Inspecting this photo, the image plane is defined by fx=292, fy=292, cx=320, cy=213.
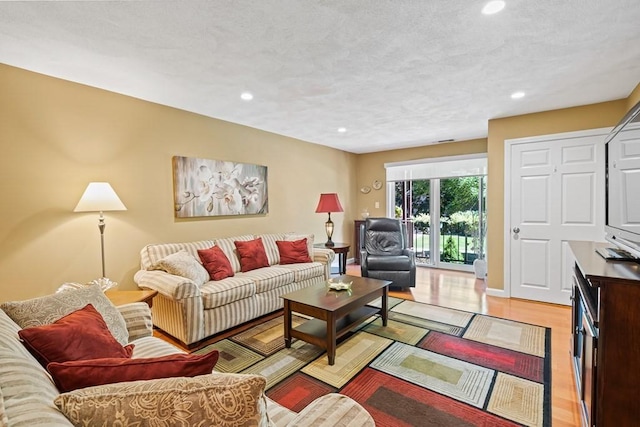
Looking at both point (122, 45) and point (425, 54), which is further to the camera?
point (425, 54)

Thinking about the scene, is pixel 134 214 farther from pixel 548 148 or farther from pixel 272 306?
pixel 548 148

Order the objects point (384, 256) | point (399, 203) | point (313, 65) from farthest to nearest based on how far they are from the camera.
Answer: point (399, 203) < point (384, 256) < point (313, 65)

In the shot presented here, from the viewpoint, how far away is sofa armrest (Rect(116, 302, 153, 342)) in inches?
74.9

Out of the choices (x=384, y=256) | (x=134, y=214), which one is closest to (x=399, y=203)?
(x=384, y=256)

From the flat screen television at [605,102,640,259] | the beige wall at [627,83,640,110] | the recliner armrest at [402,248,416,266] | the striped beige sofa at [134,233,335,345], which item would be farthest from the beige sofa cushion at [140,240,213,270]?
the beige wall at [627,83,640,110]

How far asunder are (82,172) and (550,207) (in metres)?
5.32

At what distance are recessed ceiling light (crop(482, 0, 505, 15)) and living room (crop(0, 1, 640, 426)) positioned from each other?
2471 millimetres

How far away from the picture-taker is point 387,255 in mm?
4586

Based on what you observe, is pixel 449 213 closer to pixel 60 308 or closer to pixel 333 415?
pixel 333 415

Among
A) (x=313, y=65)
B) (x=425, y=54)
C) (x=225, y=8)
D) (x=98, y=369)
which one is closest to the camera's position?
(x=98, y=369)

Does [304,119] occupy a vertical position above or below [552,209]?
above

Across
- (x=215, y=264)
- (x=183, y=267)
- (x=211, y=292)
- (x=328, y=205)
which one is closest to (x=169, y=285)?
(x=183, y=267)

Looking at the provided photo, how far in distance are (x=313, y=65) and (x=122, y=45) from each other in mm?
1403

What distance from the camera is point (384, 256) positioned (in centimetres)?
452
